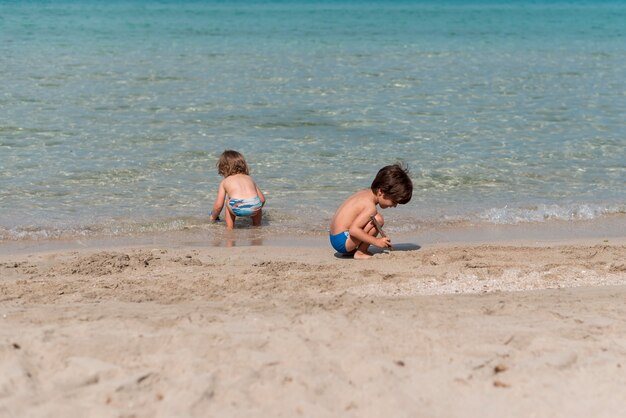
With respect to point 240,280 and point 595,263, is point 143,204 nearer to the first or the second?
point 240,280

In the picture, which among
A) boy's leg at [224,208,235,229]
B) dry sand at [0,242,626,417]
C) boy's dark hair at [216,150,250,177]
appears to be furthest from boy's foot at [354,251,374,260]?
boy's dark hair at [216,150,250,177]

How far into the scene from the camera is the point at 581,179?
9.71 metres

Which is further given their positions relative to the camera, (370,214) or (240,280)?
(370,214)

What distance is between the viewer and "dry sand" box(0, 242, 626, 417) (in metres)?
3.67

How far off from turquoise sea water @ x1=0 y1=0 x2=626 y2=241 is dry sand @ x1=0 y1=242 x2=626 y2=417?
2.45 metres

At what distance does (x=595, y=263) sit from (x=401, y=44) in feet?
60.1

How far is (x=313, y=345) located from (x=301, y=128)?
818cm

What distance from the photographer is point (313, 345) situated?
411 cm

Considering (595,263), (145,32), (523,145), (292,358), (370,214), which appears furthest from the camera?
(145,32)

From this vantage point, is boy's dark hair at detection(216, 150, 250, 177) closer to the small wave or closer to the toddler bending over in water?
the toddler bending over in water

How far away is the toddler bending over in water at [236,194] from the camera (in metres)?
7.87

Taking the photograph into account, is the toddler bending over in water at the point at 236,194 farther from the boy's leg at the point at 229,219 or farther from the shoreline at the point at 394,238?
the shoreline at the point at 394,238

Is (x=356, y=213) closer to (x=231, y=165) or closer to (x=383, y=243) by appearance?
(x=383, y=243)

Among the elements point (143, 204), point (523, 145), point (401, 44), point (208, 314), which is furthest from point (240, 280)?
point (401, 44)
